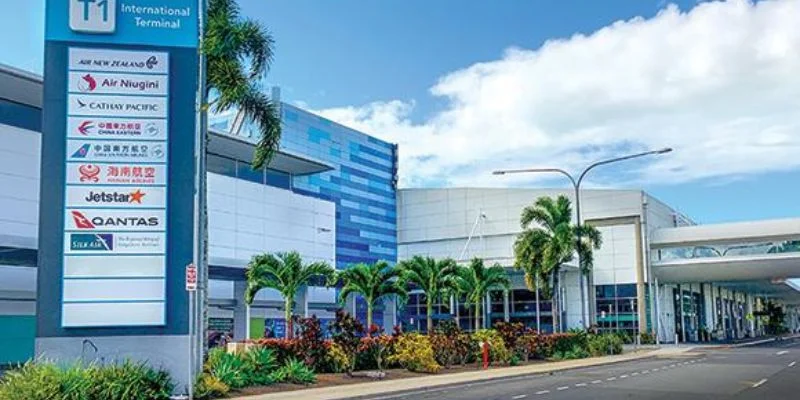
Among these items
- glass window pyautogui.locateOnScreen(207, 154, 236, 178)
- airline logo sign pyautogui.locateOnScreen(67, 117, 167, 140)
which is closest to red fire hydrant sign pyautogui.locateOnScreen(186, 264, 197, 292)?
airline logo sign pyautogui.locateOnScreen(67, 117, 167, 140)

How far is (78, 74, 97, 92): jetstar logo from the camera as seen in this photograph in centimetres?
1942

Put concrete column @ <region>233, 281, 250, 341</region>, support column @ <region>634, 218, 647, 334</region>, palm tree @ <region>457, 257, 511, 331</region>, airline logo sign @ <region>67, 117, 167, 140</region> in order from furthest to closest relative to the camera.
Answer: support column @ <region>634, 218, 647, 334</region> < palm tree @ <region>457, 257, 511, 331</region> < concrete column @ <region>233, 281, 250, 341</region> < airline logo sign @ <region>67, 117, 167, 140</region>

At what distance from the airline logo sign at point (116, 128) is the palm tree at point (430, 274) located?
34335mm

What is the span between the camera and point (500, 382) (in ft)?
86.4

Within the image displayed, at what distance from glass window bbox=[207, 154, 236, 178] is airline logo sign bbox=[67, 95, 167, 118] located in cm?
3254

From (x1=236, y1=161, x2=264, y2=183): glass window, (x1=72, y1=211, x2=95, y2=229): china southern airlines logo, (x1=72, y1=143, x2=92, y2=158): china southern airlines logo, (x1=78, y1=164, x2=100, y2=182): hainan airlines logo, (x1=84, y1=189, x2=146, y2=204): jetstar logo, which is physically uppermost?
(x1=236, y1=161, x2=264, y2=183): glass window

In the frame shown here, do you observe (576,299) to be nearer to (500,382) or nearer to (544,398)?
(500,382)

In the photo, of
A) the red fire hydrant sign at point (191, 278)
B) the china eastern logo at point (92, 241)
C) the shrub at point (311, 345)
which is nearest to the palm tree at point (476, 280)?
the shrub at point (311, 345)

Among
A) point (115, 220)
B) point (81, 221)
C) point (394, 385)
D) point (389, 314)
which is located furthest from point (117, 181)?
point (389, 314)

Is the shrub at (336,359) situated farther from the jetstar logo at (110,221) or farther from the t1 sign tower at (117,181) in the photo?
the jetstar logo at (110,221)

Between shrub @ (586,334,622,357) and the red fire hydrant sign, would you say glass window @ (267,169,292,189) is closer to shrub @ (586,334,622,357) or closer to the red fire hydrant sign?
shrub @ (586,334,622,357)

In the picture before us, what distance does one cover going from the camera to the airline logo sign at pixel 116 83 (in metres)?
19.4

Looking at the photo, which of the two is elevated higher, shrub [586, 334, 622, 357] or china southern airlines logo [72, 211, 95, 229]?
china southern airlines logo [72, 211, 95, 229]

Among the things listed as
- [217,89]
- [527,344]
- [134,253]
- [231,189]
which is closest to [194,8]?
[217,89]
